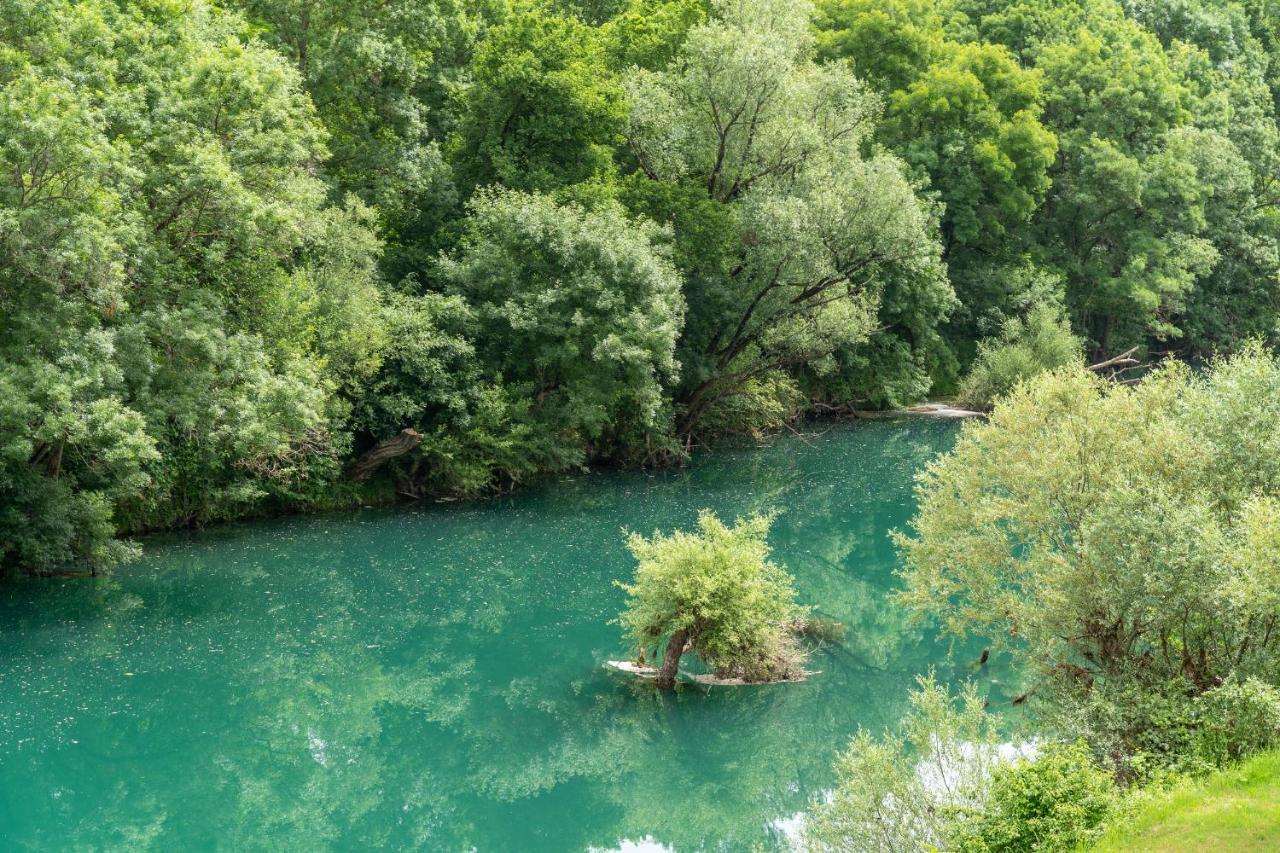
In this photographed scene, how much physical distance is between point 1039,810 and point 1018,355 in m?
45.0

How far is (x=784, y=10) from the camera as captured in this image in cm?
4931

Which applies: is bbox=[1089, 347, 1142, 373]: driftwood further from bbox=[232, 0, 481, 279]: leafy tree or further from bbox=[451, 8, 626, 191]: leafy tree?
bbox=[232, 0, 481, 279]: leafy tree

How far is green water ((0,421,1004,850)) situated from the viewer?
19.4 meters

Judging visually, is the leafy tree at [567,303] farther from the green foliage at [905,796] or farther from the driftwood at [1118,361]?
the green foliage at [905,796]

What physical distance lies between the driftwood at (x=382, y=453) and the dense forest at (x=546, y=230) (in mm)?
209

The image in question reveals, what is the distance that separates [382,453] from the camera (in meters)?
39.3

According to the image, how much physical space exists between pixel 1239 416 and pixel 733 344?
94.7ft

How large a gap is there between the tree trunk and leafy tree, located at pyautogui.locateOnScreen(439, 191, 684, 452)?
56.7 feet

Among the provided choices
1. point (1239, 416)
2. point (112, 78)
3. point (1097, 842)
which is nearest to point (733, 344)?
point (112, 78)

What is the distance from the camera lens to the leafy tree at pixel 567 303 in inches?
1591

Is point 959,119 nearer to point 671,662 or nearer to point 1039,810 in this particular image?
point 671,662

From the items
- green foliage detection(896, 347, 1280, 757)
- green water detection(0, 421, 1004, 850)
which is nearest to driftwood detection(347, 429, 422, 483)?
green water detection(0, 421, 1004, 850)

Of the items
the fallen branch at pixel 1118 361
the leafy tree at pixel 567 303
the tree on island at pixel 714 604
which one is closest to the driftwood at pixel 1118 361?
the fallen branch at pixel 1118 361

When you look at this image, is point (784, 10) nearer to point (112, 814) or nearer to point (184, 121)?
point (184, 121)
